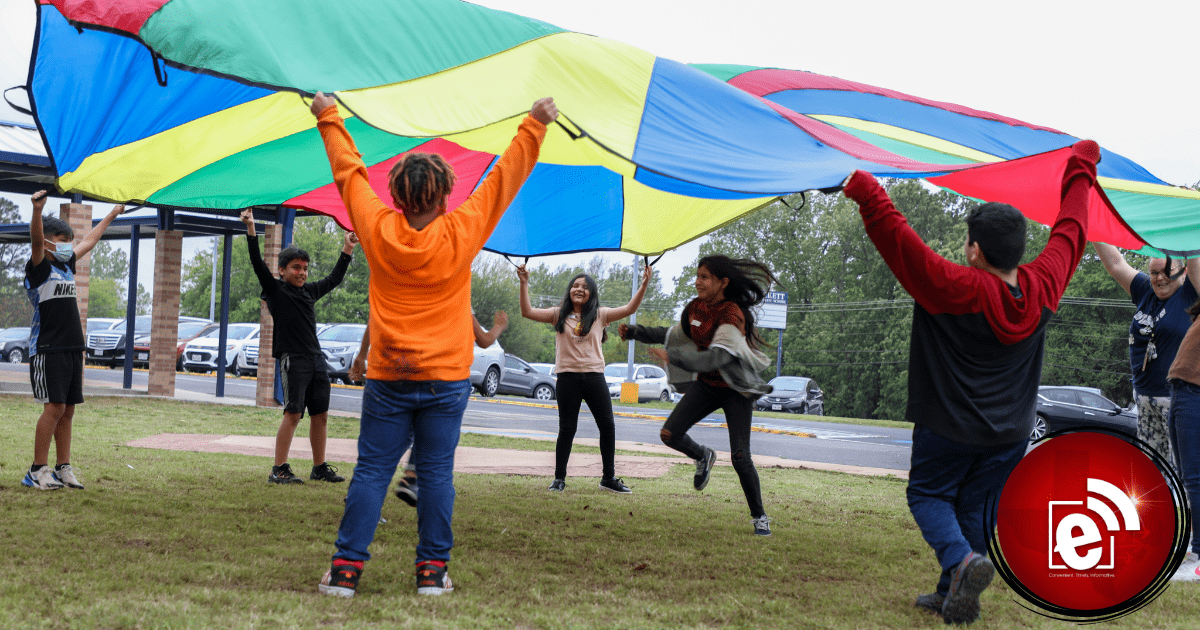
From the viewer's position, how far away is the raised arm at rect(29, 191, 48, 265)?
182 inches

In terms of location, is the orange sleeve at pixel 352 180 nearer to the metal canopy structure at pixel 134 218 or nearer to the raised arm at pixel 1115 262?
the raised arm at pixel 1115 262

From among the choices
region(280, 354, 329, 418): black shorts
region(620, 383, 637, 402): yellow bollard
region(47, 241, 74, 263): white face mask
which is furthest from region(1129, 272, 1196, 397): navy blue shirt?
region(620, 383, 637, 402): yellow bollard

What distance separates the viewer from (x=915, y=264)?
323 cm

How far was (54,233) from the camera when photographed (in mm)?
5285

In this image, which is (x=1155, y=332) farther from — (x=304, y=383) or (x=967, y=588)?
(x=304, y=383)

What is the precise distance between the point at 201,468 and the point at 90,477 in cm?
90

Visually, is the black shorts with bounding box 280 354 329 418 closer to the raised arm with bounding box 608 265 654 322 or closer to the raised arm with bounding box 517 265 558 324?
the raised arm with bounding box 517 265 558 324

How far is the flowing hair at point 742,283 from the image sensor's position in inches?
214

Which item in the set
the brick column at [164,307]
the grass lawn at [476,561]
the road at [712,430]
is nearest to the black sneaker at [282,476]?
the grass lawn at [476,561]

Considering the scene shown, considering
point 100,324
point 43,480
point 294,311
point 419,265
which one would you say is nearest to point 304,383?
point 294,311

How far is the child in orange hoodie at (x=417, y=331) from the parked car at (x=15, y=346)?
30.2 m

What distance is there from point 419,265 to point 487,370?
20.7 meters

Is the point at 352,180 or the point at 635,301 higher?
the point at 352,180

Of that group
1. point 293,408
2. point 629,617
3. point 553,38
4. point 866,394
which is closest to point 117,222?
point 293,408
